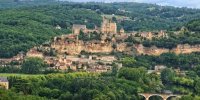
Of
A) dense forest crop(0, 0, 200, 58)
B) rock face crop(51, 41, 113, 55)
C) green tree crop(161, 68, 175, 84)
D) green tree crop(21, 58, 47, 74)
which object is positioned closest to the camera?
green tree crop(161, 68, 175, 84)

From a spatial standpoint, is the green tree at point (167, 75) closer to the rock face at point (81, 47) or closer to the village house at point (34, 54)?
the rock face at point (81, 47)

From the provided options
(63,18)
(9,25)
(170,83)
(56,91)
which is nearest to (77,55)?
(170,83)

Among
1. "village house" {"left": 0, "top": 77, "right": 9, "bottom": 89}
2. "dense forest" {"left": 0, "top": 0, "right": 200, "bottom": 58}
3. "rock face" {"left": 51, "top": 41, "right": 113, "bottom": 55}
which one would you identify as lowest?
"dense forest" {"left": 0, "top": 0, "right": 200, "bottom": 58}

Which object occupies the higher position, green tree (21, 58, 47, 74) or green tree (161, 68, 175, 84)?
green tree (21, 58, 47, 74)

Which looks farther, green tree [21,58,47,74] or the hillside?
Answer: the hillside

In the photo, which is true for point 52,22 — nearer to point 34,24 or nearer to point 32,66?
point 34,24

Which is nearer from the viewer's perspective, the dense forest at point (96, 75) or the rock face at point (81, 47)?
the dense forest at point (96, 75)

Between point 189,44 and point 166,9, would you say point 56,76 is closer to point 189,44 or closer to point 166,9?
point 189,44

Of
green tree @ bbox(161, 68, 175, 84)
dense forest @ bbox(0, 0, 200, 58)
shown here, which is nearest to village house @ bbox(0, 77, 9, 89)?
green tree @ bbox(161, 68, 175, 84)

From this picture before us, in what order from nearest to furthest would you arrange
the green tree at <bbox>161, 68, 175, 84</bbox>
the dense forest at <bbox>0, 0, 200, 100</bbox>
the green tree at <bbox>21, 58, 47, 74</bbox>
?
the dense forest at <bbox>0, 0, 200, 100</bbox>, the green tree at <bbox>161, 68, 175, 84</bbox>, the green tree at <bbox>21, 58, 47, 74</bbox>

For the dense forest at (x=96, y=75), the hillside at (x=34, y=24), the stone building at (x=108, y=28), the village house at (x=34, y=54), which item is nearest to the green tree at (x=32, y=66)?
the dense forest at (x=96, y=75)

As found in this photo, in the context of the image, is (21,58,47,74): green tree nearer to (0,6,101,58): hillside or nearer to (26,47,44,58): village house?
(26,47,44,58): village house

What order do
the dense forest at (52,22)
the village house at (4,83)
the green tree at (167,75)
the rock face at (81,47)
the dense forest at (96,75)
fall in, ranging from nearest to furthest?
the village house at (4,83)
the dense forest at (96,75)
the green tree at (167,75)
the rock face at (81,47)
the dense forest at (52,22)
